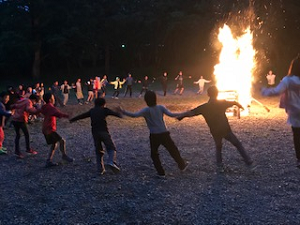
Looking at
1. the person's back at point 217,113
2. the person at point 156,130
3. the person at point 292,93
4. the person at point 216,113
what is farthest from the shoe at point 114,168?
the person at point 292,93

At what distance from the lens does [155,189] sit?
6.16m

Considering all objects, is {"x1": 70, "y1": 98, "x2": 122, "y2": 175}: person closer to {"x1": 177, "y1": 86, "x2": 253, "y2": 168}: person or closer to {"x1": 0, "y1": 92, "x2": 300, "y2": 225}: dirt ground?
{"x1": 0, "y1": 92, "x2": 300, "y2": 225}: dirt ground

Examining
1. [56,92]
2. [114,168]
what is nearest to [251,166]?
[114,168]

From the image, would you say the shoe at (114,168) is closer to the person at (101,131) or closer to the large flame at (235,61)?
the person at (101,131)

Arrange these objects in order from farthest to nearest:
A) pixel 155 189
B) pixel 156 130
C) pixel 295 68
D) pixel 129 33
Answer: pixel 129 33 → pixel 156 130 → pixel 295 68 → pixel 155 189

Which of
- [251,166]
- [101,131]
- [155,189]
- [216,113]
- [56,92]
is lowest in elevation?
[155,189]

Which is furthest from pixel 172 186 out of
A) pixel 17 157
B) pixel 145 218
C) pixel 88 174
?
pixel 17 157

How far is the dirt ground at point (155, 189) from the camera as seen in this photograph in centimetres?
505

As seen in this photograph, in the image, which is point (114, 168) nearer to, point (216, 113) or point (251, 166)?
point (216, 113)

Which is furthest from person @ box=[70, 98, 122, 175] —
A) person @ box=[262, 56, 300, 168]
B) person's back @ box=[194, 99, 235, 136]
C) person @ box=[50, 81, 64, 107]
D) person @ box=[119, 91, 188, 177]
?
person @ box=[50, 81, 64, 107]

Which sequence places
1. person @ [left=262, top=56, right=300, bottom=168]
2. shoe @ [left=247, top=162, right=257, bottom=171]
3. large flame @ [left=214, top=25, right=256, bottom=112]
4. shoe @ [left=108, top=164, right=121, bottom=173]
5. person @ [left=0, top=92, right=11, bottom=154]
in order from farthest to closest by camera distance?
→ 1. large flame @ [left=214, top=25, right=256, bottom=112]
2. person @ [left=0, top=92, right=11, bottom=154]
3. shoe @ [left=108, top=164, right=121, bottom=173]
4. shoe @ [left=247, top=162, right=257, bottom=171]
5. person @ [left=262, top=56, right=300, bottom=168]

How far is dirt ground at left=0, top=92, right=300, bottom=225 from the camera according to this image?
505 centimetres

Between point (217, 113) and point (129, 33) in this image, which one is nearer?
point (217, 113)

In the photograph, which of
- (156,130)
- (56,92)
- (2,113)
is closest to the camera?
(156,130)
